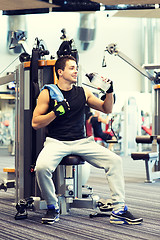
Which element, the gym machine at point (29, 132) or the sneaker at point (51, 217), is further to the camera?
the gym machine at point (29, 132)

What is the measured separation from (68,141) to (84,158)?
6.6 inches

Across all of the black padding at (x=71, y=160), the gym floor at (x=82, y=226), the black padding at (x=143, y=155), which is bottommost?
the gym floor at (x=82, y=226)

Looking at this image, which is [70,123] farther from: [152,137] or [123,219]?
[152,137]

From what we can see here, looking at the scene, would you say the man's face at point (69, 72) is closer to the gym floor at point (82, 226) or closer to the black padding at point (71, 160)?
the black padding at point (71, 160)

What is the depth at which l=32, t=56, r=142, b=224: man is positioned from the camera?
2.74 m

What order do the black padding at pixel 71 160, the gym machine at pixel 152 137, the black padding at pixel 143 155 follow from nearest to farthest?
the black padding at pixel 71 160, the gym machine at pixel 152 137, the black padding at pixel 143 155

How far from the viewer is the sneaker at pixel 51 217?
2736 millimetres

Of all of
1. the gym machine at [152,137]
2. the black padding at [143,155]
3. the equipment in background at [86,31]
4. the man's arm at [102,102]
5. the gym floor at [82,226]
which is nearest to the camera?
the gym floor at [82,226]

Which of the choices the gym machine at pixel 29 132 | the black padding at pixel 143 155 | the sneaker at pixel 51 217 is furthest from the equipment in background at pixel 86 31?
the sneaker at pixel 51 217

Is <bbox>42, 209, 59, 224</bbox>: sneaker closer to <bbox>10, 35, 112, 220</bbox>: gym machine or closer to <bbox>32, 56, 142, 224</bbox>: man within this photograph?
<bbox>32, 56, 142, 224</bbox>: man

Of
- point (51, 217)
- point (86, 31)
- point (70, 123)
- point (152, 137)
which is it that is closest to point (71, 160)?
point (70, 123)

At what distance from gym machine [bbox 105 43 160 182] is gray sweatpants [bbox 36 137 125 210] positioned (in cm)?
193

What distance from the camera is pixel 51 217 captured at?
108 inches

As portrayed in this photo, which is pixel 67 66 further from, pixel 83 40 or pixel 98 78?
pixel 83 40
